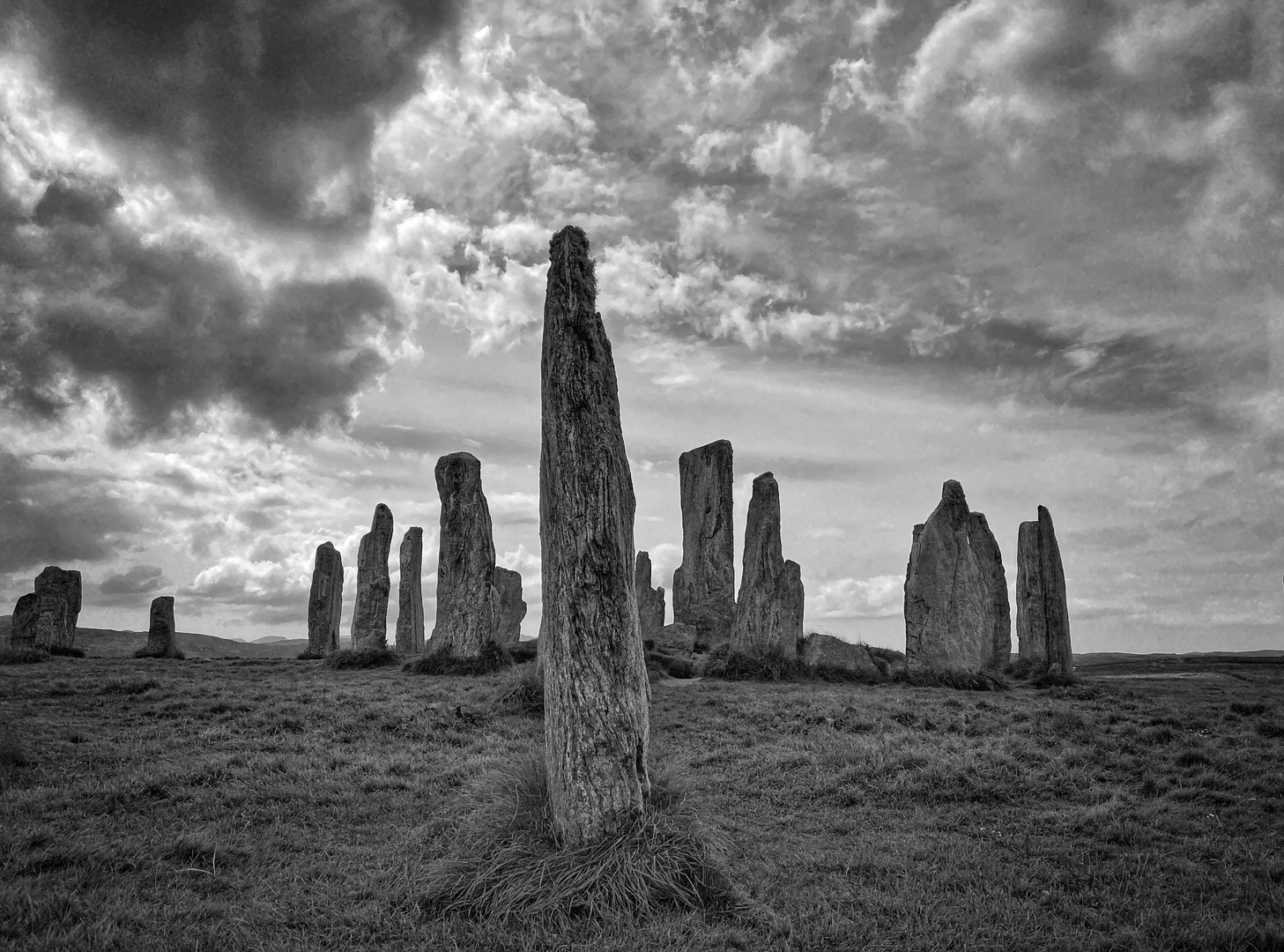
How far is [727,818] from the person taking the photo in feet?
28.6

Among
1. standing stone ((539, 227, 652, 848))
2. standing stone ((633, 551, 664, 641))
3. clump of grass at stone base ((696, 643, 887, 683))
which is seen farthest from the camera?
standing stone ((633, 551, 664, 641))

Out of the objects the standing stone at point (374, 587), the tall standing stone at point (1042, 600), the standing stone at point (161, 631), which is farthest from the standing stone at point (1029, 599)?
the standing stone at point (161, 631)

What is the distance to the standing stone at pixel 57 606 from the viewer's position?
1091 inches

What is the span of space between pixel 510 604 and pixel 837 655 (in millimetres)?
17632

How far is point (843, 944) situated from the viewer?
5.69 m

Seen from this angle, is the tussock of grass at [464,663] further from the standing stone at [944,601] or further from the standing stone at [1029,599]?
the standing stone at [1029,599]

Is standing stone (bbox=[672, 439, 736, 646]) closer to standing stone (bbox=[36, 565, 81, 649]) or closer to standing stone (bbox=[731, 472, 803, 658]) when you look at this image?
standing stone (bbox=[731, 472, 803, 658])

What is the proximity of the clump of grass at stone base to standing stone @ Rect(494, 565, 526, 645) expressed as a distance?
14512mm

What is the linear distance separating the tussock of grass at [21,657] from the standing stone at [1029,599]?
32.0 m

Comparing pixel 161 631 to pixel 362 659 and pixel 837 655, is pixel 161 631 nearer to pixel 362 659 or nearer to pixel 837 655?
pixel 362 659

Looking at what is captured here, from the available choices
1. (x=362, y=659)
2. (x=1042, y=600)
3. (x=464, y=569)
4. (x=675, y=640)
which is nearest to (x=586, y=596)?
(x=464, y=569)

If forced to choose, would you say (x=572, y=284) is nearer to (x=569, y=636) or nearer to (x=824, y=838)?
(x=569, y=636)

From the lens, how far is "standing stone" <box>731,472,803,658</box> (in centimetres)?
2306

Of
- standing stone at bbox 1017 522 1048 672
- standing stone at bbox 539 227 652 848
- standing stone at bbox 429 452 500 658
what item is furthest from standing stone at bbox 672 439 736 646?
standing stone at bbox 539 227 652 848
